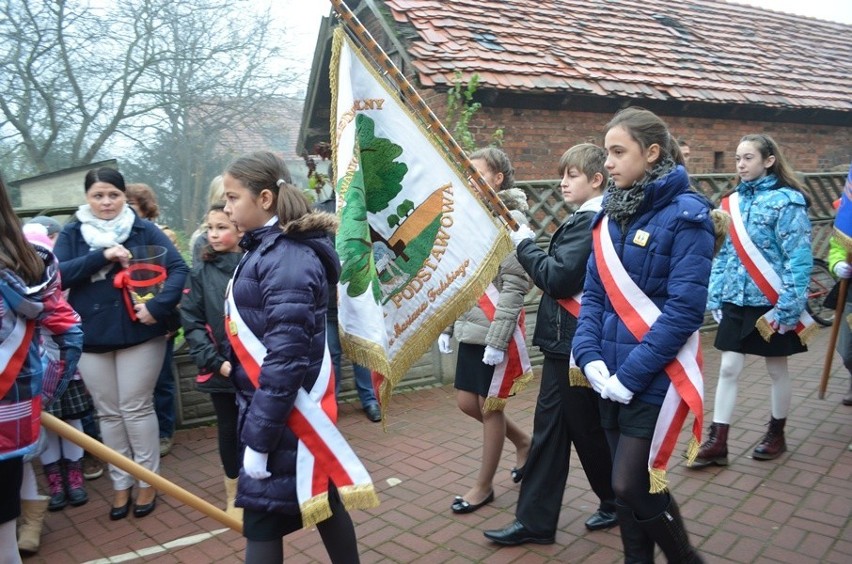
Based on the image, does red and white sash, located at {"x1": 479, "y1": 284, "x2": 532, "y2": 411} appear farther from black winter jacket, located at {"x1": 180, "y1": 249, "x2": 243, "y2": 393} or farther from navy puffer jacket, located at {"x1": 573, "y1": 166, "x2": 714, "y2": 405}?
black winter jacket, located at {"x1": 180, "y1": 249, "x2": 243, "y2": 393}

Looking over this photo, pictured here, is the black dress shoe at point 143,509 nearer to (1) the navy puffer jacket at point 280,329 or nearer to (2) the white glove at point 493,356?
(1) the navy puffer jacket at point 280,329

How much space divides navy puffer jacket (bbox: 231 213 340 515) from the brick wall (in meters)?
5.11

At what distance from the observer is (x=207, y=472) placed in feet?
14.7

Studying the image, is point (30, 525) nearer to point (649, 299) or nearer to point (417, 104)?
point (417, 104)

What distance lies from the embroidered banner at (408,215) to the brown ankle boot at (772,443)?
2429 millimetres

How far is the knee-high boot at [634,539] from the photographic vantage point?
250cm

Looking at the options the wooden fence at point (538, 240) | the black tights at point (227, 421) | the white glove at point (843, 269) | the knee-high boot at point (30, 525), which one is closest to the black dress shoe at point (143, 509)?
the knee-high boot at point (30, 525)

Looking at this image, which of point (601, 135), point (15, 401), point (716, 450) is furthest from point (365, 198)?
point (601, 135)

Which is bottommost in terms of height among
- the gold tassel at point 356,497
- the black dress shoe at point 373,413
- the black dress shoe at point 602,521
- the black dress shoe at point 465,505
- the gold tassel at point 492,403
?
the black dress shoe at point 373,413

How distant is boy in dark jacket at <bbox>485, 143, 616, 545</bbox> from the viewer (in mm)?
2912

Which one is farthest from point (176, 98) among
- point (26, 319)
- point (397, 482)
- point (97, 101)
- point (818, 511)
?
point (818, 511)

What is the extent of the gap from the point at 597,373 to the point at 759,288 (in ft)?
6.99

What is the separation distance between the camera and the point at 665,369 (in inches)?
94.2

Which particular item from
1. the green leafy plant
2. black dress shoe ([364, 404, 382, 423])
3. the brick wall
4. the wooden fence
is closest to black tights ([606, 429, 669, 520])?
black dress shoe ([364, 404, 382, 423])
